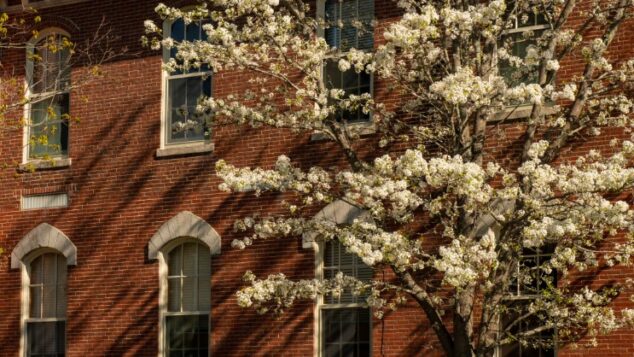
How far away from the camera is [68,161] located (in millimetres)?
21047

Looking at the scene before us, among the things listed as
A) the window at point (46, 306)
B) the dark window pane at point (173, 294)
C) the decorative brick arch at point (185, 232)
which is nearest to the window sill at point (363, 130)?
the decorative brick arch at point (185, 232)

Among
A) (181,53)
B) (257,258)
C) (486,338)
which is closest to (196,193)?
(257,258)

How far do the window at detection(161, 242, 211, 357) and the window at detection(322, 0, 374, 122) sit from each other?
339 cm

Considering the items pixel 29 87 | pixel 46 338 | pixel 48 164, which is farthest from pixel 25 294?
pixel 29 87

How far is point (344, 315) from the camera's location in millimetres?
18453

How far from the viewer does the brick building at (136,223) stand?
19.0m

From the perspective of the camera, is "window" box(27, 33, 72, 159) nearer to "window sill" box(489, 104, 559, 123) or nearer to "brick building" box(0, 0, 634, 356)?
"brick building" box(0, 0, 634, 356)

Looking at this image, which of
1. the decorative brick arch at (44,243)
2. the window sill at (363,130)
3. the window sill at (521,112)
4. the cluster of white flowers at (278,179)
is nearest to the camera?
the cluster of white flowers at (278,179)

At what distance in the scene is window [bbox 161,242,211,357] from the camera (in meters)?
19.7

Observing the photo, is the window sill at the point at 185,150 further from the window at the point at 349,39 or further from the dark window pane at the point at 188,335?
the dark window pane at the point at 188,335

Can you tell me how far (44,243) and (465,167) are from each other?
34.5 ft

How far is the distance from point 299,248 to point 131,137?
3762mm

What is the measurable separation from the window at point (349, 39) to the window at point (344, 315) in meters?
2.10

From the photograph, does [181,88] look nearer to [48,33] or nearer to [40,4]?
[48,33]
